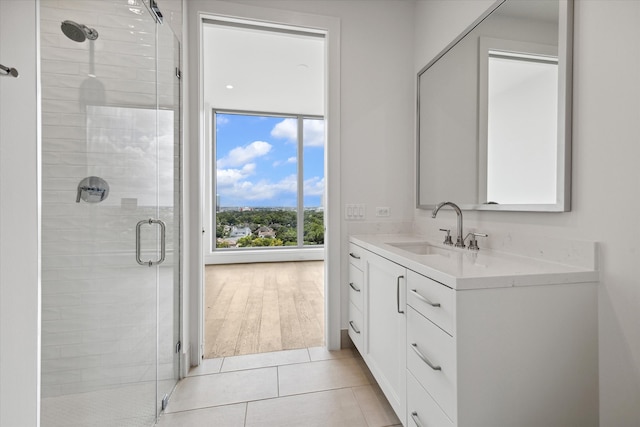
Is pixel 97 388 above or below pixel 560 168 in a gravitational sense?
below

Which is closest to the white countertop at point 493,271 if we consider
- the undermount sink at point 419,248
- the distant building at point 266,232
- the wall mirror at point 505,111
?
the wall mirror at point 505,111

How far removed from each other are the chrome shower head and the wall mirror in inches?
76.4

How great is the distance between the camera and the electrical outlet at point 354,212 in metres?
2.18

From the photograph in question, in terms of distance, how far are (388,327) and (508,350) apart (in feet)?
1.92

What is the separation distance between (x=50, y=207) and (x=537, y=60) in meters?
2.06

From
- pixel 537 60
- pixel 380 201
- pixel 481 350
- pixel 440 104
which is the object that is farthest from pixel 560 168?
pixel 380 201

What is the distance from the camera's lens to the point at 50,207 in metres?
0.96

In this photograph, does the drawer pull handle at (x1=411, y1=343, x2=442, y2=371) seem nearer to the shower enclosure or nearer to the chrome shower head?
the shower enclosure

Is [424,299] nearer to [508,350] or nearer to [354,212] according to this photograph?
[508,350]

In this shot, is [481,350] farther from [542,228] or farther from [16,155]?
[16,155]

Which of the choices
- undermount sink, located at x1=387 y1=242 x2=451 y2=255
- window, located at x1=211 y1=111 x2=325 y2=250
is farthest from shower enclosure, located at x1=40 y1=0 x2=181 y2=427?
window, located at x1=211 y1=111 x2=325 y2=250

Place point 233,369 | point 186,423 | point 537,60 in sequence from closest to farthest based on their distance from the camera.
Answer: point 537,60, point 186,423, point 233,369

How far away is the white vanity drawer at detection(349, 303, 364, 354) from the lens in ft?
6.11

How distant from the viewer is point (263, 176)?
5426mm
